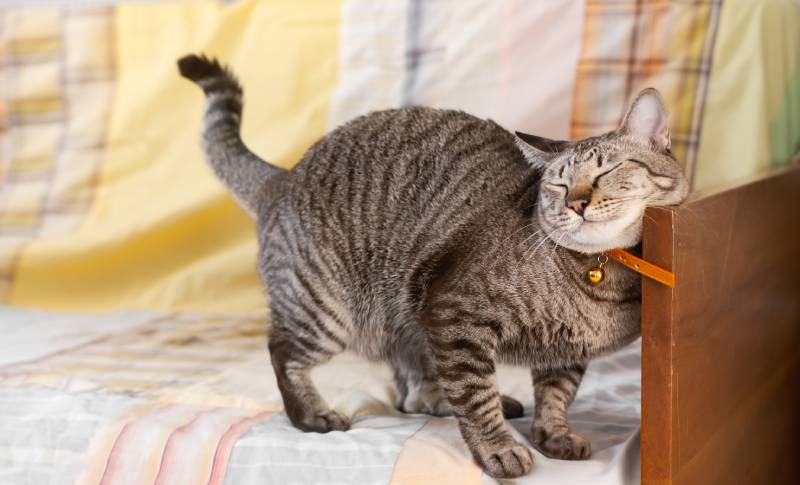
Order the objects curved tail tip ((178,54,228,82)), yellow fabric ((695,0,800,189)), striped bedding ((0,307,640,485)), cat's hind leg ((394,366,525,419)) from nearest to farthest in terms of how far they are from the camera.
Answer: striped bedding ((0,307,640,485)) → cat's hind leg ((394,366,525,419)) → curved tail tip ((178,54,228,82)) → yellow fabric ((695,0,800,189))

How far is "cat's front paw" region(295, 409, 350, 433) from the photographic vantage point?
58.1 inches

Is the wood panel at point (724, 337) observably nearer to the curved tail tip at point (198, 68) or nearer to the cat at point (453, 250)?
the cat at point (453, 250)

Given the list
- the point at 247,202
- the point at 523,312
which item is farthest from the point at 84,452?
the point at 523,312

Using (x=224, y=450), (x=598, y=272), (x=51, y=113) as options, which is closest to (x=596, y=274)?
(x=598, y=272)

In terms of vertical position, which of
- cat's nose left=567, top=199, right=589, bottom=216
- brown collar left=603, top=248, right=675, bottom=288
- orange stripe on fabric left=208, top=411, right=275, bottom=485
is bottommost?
orange stripe on fabric left=208, top=411, right=275, bottom=485

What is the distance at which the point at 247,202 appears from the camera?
181 cm

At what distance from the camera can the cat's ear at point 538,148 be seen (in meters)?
1.39

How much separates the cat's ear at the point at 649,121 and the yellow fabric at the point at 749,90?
2.26 feet

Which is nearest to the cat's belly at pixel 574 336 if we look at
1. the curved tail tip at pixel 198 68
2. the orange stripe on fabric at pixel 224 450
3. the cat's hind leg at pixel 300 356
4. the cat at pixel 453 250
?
the cat at pixel 453 250

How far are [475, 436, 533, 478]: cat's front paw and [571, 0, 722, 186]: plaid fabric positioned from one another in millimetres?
944

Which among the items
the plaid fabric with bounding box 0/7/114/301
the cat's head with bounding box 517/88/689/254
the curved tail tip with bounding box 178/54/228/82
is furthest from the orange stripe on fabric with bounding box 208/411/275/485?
the plaid fabric with bounding box 0/7/114/301

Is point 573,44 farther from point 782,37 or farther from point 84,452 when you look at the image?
point 84,452

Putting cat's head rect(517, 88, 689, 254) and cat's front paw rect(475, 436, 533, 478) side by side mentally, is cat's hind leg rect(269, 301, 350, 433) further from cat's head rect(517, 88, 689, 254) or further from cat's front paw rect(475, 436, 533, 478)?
cat's head rect(517, 88, 689, 254)

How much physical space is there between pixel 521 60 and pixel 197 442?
1.26 m
